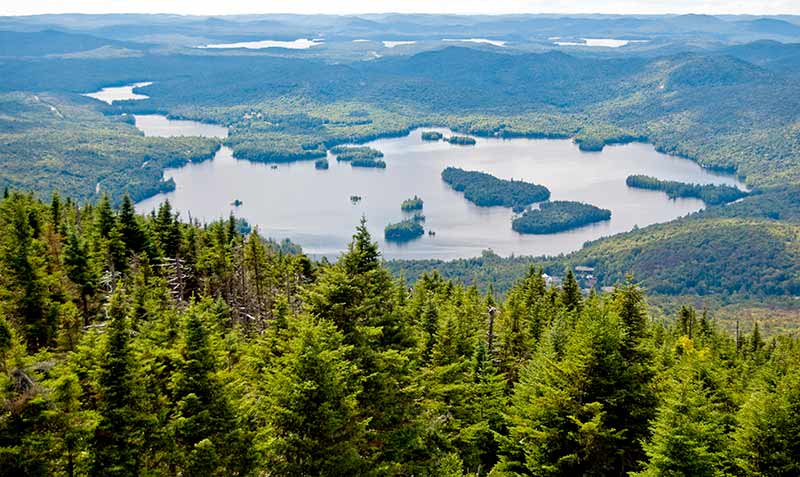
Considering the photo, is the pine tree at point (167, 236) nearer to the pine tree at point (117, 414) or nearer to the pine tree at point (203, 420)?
the pine tree at point (203, 420)

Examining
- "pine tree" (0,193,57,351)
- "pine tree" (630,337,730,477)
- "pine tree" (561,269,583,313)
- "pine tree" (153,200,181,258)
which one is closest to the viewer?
"pine tree" (630,337,730,477)

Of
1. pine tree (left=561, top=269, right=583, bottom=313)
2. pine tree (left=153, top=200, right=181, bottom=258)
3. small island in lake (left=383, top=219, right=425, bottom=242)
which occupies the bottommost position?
small island in lake (left=383, top=219, right=425, bottom=242)

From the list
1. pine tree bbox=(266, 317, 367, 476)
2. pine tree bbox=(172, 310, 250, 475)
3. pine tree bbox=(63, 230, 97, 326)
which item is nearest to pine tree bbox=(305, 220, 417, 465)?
pine tree bbox=(266, 317, 367, 476)

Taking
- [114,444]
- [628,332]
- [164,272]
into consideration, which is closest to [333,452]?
[114,444]

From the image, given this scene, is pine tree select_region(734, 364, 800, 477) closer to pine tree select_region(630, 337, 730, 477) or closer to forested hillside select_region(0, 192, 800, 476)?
forested hillside select_region(0, 192, 800, 476)

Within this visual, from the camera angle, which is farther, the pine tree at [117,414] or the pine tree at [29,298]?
the pine tree at [29,298]

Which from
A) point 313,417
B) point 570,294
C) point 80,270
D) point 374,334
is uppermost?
point 374,334

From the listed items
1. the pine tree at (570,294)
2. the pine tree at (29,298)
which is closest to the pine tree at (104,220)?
the pine tree at (29,298)

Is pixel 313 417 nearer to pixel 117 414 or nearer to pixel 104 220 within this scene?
pixel 117 414

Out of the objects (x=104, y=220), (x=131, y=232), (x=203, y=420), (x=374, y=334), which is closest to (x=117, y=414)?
(x=203, y=420)

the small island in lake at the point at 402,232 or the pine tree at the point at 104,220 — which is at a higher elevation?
the pine tree at the point at 104,220
